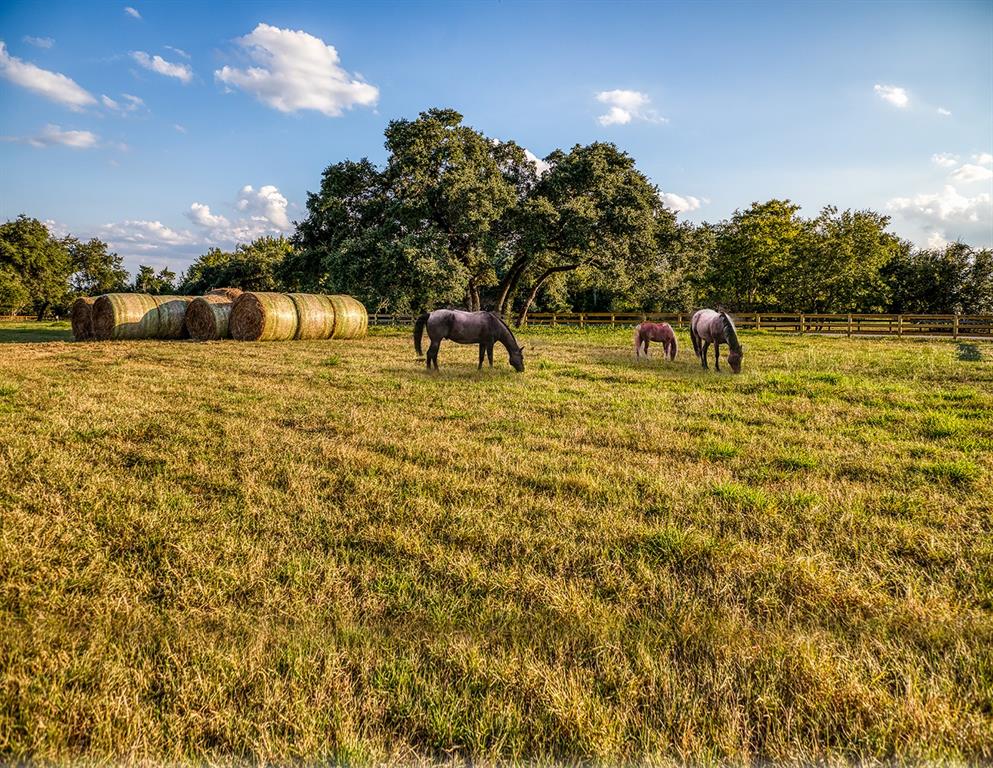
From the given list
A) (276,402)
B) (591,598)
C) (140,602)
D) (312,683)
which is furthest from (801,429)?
(276,402)

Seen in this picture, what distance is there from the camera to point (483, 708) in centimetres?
197

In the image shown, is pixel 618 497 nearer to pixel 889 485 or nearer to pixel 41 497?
pixel 889 485

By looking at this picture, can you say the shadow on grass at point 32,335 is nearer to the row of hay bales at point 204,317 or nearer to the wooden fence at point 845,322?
the row of hay bales at point 204,317

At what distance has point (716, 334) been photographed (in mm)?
11812

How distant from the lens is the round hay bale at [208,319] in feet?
68.7

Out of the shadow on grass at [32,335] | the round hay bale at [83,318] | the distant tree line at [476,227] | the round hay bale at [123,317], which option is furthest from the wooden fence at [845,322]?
the shadow on grass at [32,335]

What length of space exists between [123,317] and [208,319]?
2988 mm

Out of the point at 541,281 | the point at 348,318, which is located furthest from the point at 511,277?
the point at 348,318

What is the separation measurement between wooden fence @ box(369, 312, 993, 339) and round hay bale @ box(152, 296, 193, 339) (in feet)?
73.7

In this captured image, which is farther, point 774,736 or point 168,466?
point 168,466

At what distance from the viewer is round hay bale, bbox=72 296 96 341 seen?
20.9m

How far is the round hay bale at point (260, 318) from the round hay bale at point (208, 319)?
14.2 inches

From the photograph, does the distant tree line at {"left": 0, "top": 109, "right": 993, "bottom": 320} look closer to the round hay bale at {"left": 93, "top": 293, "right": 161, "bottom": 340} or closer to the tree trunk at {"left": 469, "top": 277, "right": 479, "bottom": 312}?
the tree trunk at {"left": 469, "top": 277, "right": 479, "bottom": 312}

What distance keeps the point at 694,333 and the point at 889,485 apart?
29.1 ft
